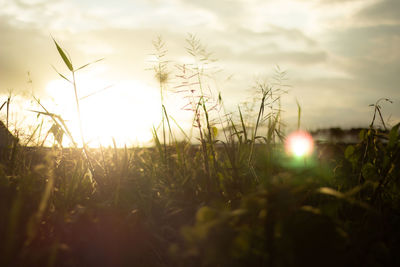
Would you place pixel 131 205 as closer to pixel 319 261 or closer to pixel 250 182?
pixel 250 182

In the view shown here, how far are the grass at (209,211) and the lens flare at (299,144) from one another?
0.16 feet

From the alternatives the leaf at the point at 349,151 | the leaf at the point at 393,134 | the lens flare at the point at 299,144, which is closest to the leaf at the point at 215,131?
the lens flare at the point at 299,144

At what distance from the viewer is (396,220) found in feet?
4.14

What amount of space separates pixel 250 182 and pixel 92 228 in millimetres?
937

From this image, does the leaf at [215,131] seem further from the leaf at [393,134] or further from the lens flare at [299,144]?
the leaf at [393,134]

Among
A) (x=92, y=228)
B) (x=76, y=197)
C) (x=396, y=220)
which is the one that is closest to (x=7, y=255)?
(x=92, y=228)

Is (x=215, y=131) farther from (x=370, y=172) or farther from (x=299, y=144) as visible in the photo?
(x=370, y=172)

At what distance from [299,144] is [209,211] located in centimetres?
126

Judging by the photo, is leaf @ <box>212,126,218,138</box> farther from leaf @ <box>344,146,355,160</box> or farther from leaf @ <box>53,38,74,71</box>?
leaf @ <box>53,38,74,71</box>

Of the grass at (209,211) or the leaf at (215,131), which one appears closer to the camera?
the grass at (209,211)

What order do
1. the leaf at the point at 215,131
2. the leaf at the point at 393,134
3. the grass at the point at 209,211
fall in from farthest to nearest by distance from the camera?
1. the leaf at the point at 215,131
2. the leaf at the point at 393,134
3. the grass at the point at 209,211

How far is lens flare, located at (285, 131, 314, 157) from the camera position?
1906mm

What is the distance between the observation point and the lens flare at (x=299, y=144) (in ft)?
6.25

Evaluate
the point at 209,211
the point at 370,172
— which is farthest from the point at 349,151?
the point at 209,211
